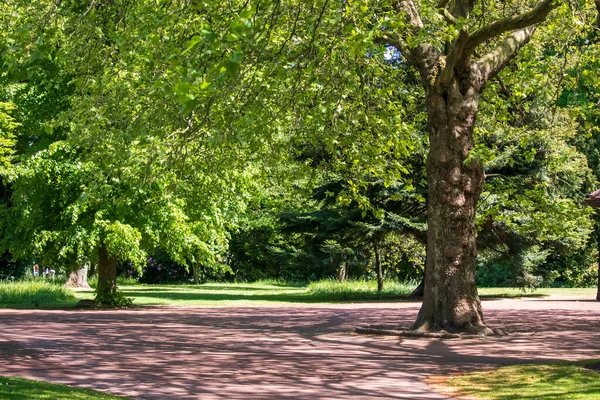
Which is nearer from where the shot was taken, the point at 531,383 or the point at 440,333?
the point at 531,383

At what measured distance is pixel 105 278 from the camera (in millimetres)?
27297

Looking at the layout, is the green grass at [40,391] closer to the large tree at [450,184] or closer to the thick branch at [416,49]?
the large tree at [450,184]

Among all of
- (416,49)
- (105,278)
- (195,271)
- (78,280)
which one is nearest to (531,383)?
(416,49)

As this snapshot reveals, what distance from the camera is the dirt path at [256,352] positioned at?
35.9ft

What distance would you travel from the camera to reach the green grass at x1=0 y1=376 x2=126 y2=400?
28.7 ft

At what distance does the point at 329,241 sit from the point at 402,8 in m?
16.6

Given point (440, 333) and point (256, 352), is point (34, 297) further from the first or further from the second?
point (440, 333)

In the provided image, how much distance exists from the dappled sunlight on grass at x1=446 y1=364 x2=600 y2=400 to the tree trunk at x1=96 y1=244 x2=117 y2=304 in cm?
1699

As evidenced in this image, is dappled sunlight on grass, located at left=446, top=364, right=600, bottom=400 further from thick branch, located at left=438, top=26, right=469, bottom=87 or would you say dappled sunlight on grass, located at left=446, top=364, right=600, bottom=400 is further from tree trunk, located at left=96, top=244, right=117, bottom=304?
tree trunk, located at left=96, top=244, right=117, bottom=304

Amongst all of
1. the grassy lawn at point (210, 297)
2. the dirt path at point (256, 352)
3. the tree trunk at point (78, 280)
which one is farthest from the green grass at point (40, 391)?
the tree trunk at point (78, 280)

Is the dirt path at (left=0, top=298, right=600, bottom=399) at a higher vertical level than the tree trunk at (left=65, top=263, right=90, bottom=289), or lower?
lower

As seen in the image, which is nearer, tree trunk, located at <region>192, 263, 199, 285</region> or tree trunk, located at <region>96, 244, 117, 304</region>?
tree trunk, located at <region>96, 244, 117, 304</region>

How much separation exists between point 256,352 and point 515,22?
7460 millimetres

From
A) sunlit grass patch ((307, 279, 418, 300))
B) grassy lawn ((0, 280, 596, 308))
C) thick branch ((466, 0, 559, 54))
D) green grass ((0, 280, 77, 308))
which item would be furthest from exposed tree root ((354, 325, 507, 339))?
sunlit grass patch ((307, 279, 418, 300))
